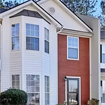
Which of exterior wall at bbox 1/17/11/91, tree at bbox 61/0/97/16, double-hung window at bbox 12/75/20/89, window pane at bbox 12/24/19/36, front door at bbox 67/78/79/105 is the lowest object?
front door at bbox 67/78/79/105

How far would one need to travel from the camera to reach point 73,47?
61.1ft

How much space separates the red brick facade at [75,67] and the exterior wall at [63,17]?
993 millimetres

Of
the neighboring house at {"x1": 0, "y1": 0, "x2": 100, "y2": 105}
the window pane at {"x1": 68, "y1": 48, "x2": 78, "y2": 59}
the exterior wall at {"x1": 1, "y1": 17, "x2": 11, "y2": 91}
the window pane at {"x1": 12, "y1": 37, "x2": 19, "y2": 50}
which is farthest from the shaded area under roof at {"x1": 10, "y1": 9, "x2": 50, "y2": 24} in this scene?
the window pane at {"x1": 68, "y1": 48, "x2": 78, "y2": 59}

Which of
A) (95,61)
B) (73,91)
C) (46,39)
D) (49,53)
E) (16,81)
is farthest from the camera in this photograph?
(95,61)

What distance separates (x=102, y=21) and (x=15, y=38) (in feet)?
85.2

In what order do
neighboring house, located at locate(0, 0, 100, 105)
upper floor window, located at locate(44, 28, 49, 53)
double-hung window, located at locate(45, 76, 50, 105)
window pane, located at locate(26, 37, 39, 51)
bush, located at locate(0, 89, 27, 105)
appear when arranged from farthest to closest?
upper floor window, located at locate(44, 28, 49, 53) → double-hung window, located at locate(45, 76, 50, 105) → window pane, located at locate(26, 37, 39, 51) → neighboring house, located at locate(0, 0, 100, 105) → bush, located at locate(0, 89, 27, 105)

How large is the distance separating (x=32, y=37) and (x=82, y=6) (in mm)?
23047

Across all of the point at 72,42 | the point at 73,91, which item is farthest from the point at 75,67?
the point at 72,42

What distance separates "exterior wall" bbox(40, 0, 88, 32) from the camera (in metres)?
18.7

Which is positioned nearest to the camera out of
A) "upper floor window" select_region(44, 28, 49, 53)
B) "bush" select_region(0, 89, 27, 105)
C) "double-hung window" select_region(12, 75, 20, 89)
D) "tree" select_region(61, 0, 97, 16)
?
"bush" select_region(0, 89, 27, 105)

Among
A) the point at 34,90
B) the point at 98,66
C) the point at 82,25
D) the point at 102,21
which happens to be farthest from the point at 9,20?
the point at 102,21

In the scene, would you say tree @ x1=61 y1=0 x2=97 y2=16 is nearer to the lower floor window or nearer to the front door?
the front door

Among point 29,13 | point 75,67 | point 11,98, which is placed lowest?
point 11,98

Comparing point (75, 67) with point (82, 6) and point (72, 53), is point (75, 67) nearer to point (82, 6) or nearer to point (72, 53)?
point (72, 53)
